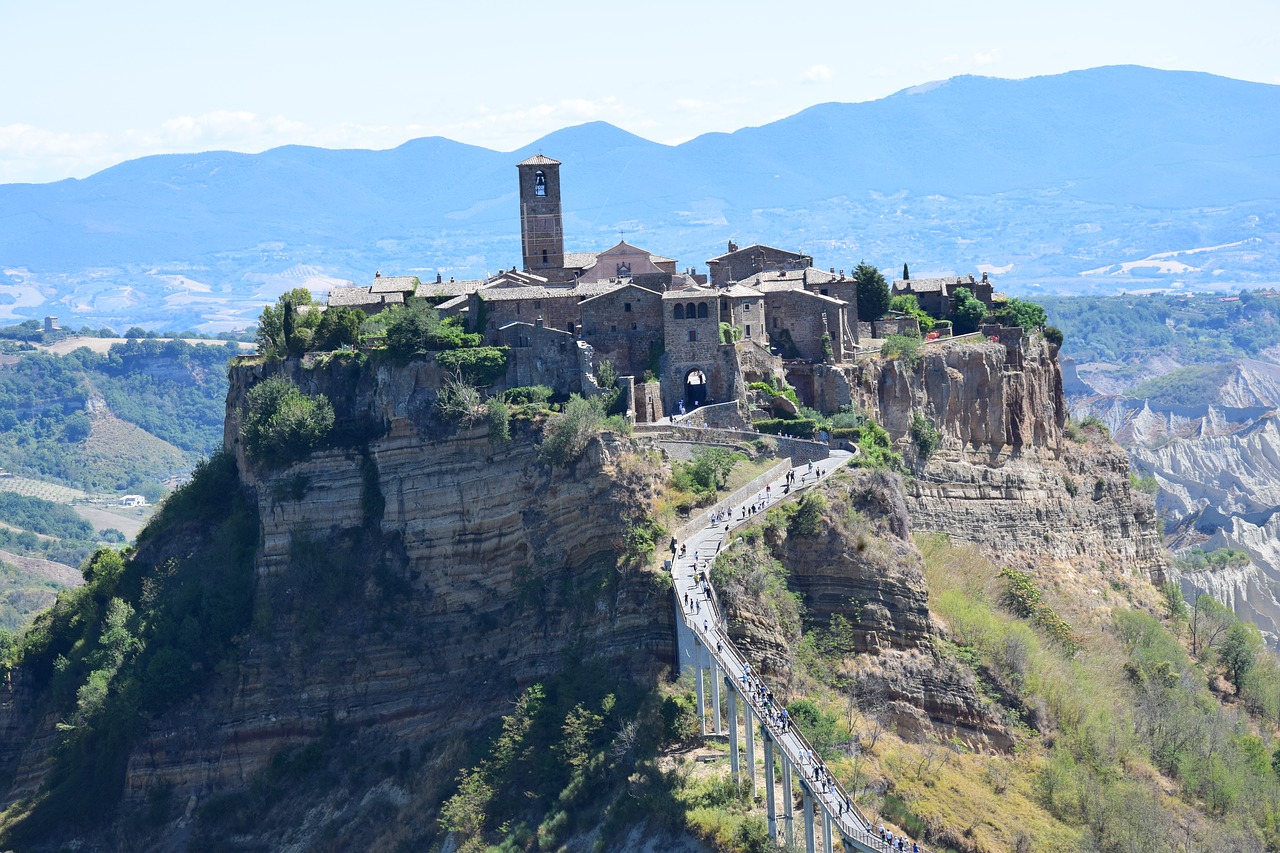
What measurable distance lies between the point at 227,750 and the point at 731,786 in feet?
82.0

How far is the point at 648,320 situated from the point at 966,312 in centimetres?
1689

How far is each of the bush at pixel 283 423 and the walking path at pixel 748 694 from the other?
17688 mm

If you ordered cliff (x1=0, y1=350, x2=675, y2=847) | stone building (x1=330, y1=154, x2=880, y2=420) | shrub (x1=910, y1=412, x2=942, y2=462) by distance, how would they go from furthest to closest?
shrub (x1=910, y1=412, x2=942, y2=462) → stone building (x1=330, y1=154, x2=880, y2=420) → cliff (x1=0, y1=350, x2=675, y2=847)

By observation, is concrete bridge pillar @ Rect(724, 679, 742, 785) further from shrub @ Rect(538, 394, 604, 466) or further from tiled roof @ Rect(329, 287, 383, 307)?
tiled roof @ Rect(329, 287, 383, 307)

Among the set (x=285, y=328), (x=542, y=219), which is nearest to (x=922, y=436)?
(x=542, y=219)

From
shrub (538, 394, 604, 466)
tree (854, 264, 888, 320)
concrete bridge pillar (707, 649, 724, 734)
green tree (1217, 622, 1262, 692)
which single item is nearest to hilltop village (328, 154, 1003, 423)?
tree (854, 264, 888, 320)

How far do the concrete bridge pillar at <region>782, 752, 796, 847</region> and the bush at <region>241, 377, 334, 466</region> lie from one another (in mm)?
27925

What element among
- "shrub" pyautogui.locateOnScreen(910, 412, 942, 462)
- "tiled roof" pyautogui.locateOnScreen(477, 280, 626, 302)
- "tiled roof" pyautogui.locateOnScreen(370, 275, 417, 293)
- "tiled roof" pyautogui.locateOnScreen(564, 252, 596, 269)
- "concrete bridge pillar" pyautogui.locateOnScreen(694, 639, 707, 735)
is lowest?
"concrete bridge pillar" pyautogui.locateOnScreen(694, 639, 707, 735)

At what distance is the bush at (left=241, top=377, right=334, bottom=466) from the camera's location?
6494 centimetres

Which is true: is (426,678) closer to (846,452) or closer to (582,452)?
(582,452)

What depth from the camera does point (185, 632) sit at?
65.1m

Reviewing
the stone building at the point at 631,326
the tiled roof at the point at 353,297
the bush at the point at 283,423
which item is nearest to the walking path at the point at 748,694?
the stone building at the point at 631,326

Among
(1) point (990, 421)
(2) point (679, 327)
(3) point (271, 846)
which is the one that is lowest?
(3) point (271, 846)

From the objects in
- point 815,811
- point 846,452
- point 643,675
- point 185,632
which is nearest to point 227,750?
point 185,632
